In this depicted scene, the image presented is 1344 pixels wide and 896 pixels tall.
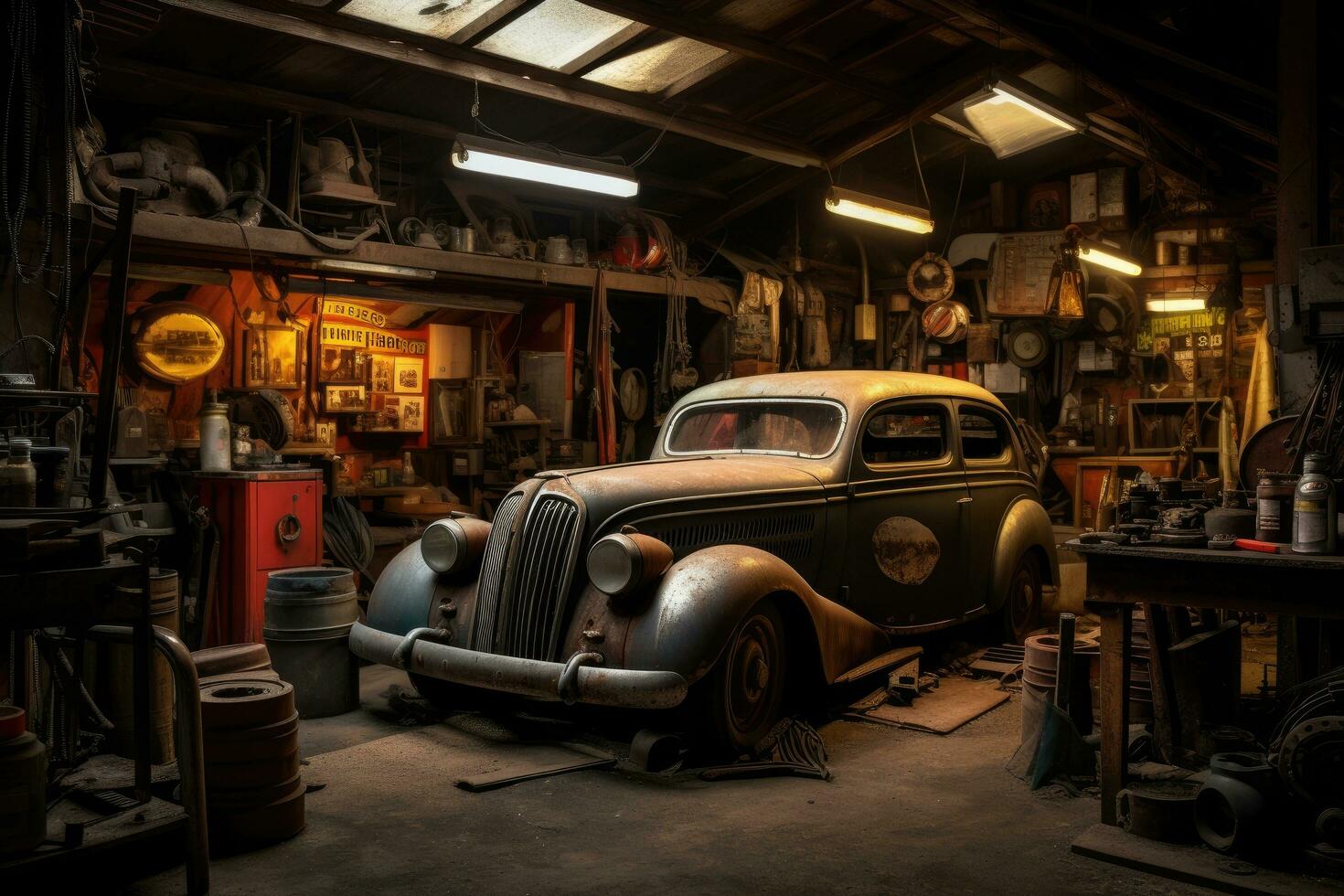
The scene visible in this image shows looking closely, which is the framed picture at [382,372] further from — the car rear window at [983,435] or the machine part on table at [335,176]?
the car rear window at [983,435]

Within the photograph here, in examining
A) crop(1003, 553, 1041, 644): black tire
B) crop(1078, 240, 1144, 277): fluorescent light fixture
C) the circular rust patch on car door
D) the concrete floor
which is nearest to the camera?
the concrete floor

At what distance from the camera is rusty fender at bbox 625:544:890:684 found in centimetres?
415

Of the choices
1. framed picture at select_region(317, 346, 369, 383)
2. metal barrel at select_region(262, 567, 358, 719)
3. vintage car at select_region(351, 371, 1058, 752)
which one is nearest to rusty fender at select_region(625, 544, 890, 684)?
vintage car at select_region(351, 371, 1058, 752)

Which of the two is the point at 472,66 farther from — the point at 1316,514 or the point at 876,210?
the point at 1316,514

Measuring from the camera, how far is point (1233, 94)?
8000 mm

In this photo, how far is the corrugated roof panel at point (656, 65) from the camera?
23.6ft

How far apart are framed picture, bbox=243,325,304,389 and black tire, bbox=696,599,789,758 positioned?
4856mm

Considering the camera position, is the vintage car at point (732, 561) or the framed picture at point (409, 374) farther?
the framed picture at point (409, 374)

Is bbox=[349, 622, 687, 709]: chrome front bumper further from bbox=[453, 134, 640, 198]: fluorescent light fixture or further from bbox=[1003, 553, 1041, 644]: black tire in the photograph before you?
bbox=[1003, 553, 1041, 644]: black tire

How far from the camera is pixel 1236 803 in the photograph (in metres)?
3.39

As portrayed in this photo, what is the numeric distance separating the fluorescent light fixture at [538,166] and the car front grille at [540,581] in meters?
2.72

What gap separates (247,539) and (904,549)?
371 cm

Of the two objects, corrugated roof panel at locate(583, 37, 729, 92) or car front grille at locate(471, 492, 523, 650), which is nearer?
car front grille at locate(471, 492, 523, 650)

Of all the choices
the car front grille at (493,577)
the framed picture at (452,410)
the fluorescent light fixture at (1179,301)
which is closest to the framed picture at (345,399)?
the framed picture at (452,410)
